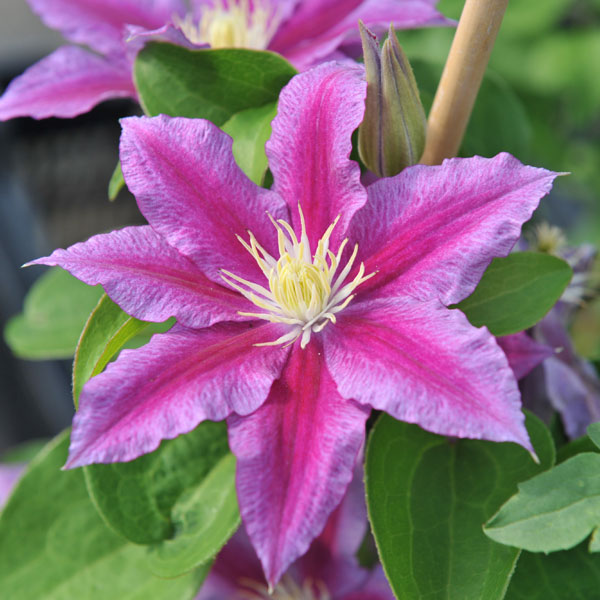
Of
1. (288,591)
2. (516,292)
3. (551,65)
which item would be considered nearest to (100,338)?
(516,292)

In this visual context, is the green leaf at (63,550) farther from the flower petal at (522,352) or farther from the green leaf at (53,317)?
the flower petal at (522,352)

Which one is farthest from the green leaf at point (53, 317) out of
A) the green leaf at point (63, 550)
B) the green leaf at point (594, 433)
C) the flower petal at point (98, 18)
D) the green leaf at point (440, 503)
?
the green leaf at point (594, 433)

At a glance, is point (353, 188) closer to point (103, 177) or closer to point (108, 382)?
point (108, 382)

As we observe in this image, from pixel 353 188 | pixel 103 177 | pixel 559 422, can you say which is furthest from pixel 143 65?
pixel 103 177

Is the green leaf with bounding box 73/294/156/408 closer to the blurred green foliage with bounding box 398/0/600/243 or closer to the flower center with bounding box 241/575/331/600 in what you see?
the flower center with bounding box 241/575/331/600

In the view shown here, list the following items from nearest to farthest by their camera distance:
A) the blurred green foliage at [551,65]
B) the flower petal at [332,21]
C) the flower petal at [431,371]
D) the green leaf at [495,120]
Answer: the flower petal at [431,371] < the flower petal at [332,21] < the green leaf at [495,120] < the blurred green foliage at [551,65]

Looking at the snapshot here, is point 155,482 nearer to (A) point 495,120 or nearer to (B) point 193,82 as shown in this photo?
(B) point 193,82

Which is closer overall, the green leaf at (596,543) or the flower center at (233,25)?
the green leaf at (596,543)

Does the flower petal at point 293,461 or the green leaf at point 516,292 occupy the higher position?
the green leaf at point 516,292
